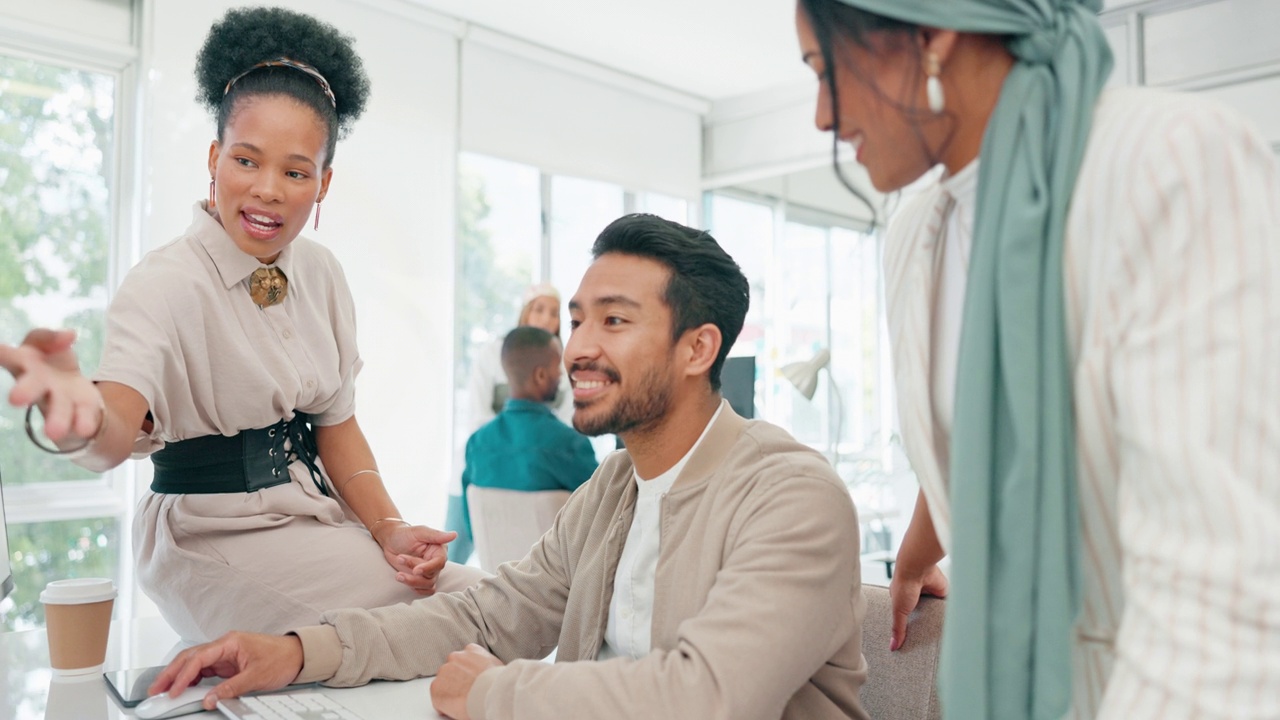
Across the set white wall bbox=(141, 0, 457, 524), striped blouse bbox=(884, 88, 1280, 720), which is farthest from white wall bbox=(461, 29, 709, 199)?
striped blouse bbox=(884, 88, 1280, 720)

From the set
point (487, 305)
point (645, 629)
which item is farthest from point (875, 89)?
point (487, 305)

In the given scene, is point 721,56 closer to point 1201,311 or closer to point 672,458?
point 672,458

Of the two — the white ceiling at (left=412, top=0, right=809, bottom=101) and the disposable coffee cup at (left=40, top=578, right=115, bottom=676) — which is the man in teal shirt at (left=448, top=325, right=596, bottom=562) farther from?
the white ceiling at (left=412, top=0, right=809, bottom=101)

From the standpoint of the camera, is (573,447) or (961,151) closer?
(961,151)

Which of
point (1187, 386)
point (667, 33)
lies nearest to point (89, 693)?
point (1187, 386)

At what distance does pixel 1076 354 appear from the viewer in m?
0.89

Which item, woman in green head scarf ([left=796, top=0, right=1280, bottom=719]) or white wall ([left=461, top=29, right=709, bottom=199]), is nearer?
woman in green head scarf ([left=796, top=0, right=1280, bottom=719])

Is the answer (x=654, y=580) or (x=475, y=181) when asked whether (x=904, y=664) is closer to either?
(x=654, y=580)

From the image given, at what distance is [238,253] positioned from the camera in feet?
5.36

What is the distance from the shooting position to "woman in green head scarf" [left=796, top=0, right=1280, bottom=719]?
733 mm

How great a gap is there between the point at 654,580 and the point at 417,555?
1.73 feet

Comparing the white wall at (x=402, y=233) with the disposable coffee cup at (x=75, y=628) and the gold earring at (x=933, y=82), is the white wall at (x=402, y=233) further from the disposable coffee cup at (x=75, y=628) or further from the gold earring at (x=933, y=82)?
the gold earring at (x=933, y=82)

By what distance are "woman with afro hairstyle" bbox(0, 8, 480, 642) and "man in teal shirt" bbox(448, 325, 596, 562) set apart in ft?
A: 5.86

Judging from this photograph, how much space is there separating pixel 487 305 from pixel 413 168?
929mm
